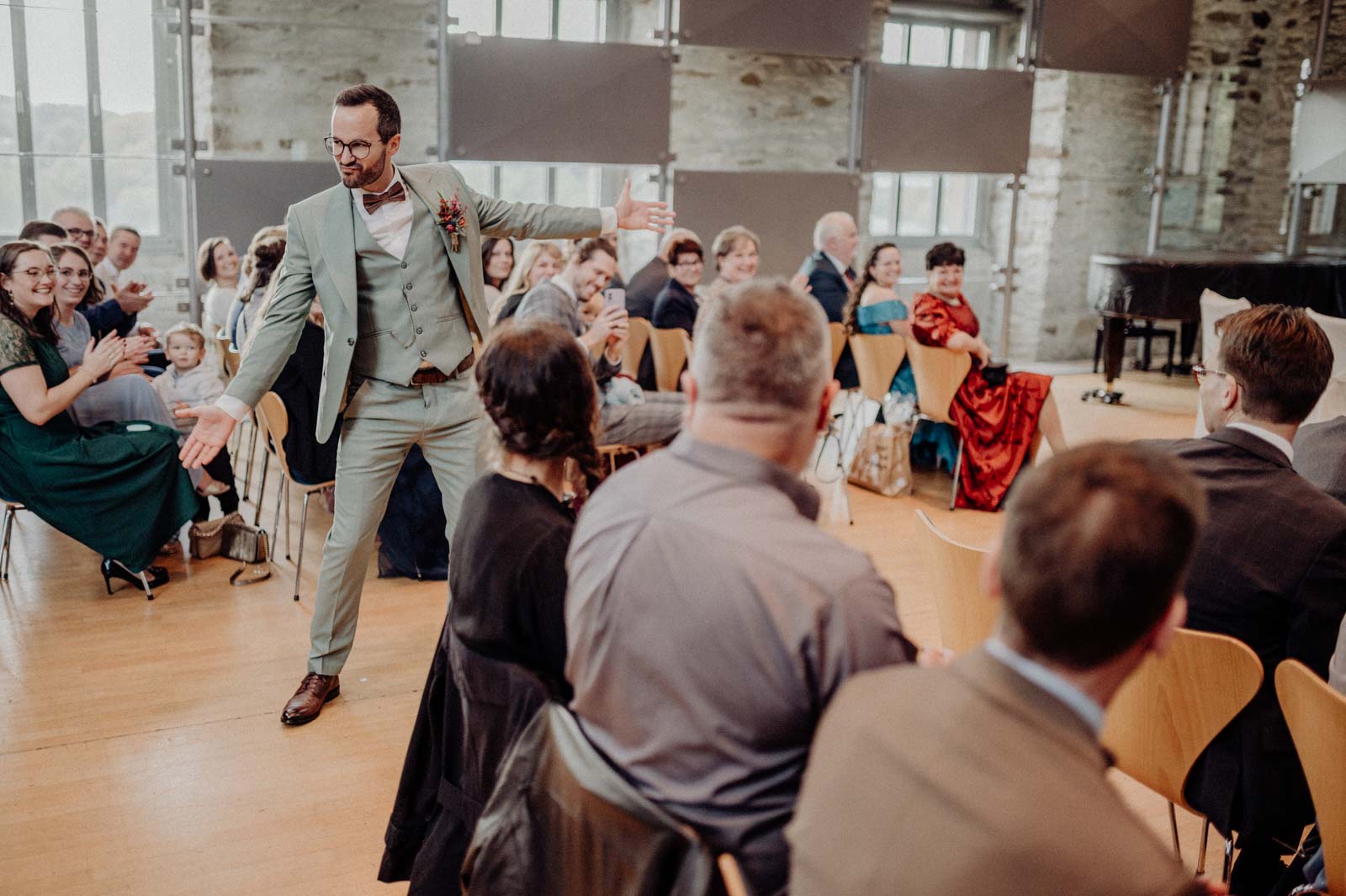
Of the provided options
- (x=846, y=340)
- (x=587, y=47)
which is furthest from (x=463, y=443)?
(x=587, y=47)

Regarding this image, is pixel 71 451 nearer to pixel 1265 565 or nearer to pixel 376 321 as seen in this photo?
pixel 376 321

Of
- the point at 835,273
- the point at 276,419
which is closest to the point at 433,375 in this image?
the point at 276,419

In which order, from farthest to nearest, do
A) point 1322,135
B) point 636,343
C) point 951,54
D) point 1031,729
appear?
1. point 951,54
2. point 1322,135
3. point 636,343
4. point 1031,729

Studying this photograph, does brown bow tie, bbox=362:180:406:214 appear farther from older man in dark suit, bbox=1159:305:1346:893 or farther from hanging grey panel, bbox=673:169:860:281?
hanging grey panel, bbox=673:169:860:281

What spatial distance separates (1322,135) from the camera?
10250 mm

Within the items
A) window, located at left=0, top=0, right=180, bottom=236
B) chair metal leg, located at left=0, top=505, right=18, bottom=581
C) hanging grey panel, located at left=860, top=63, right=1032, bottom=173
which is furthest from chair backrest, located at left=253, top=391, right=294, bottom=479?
hanging grey panel, located at left=860, top=63, right=1032, bottom=173

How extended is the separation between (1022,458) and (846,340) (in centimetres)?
115

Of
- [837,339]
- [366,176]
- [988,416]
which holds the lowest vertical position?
[988,416]

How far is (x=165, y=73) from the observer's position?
721 centimetres

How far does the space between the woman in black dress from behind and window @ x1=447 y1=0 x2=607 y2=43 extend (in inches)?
310

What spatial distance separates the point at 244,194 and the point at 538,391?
5.97m

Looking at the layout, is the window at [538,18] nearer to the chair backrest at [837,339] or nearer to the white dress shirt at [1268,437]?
the chair backrest at [837,339]

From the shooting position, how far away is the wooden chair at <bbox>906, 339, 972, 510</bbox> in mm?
6230

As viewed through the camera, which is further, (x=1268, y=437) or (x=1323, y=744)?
(x=1268, y=437)
